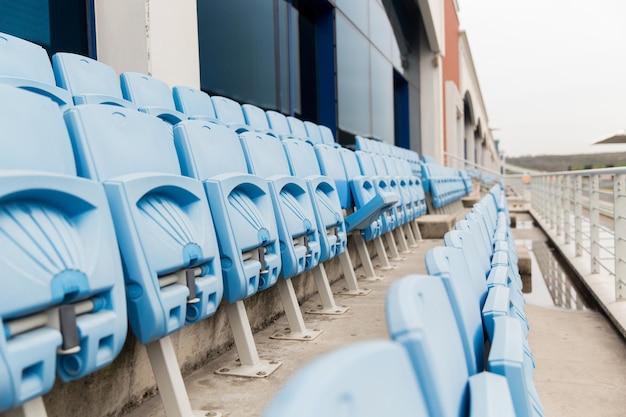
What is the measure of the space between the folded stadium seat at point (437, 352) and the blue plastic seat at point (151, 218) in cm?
30

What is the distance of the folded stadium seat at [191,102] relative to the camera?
1.31 metres

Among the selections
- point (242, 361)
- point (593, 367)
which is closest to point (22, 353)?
point (242, 361)

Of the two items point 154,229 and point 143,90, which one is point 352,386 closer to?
point 154,229

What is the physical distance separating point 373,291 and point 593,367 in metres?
0.50

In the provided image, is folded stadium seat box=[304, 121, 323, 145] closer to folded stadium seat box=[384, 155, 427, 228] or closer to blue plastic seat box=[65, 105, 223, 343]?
folded stadium seat box=[384, 155, 427, 228]

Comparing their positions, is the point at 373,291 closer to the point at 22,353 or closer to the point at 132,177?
the point at 132,177

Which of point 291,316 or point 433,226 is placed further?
point 433,226

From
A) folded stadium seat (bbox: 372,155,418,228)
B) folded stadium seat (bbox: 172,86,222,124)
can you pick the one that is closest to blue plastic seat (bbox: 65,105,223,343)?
folded stadium seat (bbox: 172,86,222,124)

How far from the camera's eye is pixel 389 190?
5.49 feet

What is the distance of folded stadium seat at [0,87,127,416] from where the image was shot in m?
0.39

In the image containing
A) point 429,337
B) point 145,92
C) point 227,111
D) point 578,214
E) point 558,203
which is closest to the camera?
point 429,337

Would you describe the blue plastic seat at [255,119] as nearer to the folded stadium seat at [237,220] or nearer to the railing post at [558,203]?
the folded stadium seat at [237,220]

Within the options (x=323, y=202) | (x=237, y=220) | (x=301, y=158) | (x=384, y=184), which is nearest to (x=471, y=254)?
(x=237, y=220)

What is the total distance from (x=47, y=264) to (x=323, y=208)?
0.71 meters
